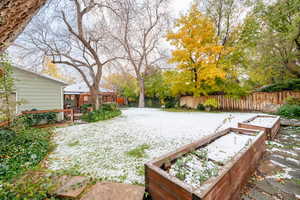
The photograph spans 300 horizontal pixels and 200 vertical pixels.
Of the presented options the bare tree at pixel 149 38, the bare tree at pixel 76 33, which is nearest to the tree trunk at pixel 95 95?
the bare tree at pixel 76 33

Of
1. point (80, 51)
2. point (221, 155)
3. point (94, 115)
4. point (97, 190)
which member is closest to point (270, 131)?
point (221, 155)

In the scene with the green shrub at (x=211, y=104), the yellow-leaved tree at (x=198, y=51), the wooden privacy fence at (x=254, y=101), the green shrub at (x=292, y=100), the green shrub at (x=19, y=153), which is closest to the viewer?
the green shrub at (x=19, y=153)

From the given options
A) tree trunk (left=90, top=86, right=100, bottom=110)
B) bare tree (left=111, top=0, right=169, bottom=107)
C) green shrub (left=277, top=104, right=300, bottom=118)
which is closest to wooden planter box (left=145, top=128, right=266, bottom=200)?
green shrub (left=277, top=104, right=300, bottom=118)

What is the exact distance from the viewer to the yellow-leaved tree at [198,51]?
7.77 meters

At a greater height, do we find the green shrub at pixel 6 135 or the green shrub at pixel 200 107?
the green shrub at pixel 200 107

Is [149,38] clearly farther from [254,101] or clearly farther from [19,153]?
[19,153]

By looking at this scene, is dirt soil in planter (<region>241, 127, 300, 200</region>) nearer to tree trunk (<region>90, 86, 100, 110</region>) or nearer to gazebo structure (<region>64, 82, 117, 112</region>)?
tree trunk (<region>90, 86, 100, 110</region>)

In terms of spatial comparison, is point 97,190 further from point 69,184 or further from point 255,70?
point 255,70

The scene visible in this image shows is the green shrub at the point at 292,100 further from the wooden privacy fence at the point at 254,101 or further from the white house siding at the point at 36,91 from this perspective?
the white house siding at the point at 36,91

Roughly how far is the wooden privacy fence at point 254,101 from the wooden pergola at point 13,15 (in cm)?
1053

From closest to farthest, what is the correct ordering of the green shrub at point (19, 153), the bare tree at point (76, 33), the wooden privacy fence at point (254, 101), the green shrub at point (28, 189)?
1. the green shrub at point (28, 189)
2. the green shrub at point (19, 153)
3. the bare tree at point (76, 33)
4. the wooden privacy fence at point (254, 101)

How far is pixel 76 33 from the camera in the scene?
6.91 m

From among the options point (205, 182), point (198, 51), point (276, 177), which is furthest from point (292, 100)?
point (205, 182)

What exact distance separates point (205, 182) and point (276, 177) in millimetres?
1532
